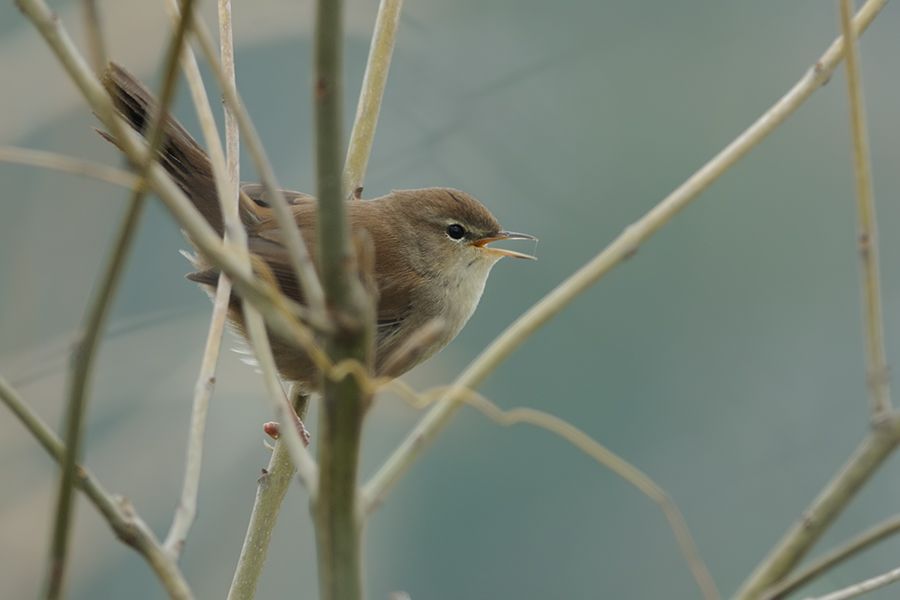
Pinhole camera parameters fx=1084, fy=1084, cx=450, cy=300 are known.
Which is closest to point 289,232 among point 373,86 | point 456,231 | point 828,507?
point 828,507

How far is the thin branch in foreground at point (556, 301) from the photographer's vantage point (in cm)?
96

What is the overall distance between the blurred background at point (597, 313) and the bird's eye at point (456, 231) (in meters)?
0.23

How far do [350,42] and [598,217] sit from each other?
4.16 ft

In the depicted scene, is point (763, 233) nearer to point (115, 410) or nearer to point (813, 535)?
point (115, 410)

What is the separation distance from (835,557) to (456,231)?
2.73 meters

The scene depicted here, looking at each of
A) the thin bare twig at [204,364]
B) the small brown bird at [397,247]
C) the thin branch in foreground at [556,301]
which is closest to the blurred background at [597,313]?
the small brown bird at [397,247]

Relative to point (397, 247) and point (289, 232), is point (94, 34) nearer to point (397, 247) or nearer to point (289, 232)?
point (289, 232)

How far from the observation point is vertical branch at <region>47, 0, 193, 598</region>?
0.82 metres

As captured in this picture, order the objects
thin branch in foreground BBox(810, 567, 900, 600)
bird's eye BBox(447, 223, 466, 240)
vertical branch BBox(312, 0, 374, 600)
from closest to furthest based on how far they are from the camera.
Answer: vertical branch BBox(312, 0, 374, 600) → thin branch in foreground BBox(810, 567, 900, 600) → bird's eye BBox(447, 223, 466, 240)

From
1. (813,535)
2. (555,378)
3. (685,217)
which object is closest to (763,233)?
(685,217)

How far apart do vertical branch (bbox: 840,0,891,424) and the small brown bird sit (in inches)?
77.0

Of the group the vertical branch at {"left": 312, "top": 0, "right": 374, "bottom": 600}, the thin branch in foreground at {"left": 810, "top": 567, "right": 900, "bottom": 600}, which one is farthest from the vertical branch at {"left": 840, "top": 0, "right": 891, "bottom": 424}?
the vertical branch at {"left": 312, "top": 0, "right": 374, "bottom": 600}

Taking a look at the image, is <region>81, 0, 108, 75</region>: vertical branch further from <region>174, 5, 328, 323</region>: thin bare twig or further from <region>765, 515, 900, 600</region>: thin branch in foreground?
<region>765, 515, 900, 600</region>: thin branch in foreground

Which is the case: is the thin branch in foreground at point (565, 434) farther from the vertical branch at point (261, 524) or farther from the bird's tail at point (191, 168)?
the bird's tail at point (191, 168)
